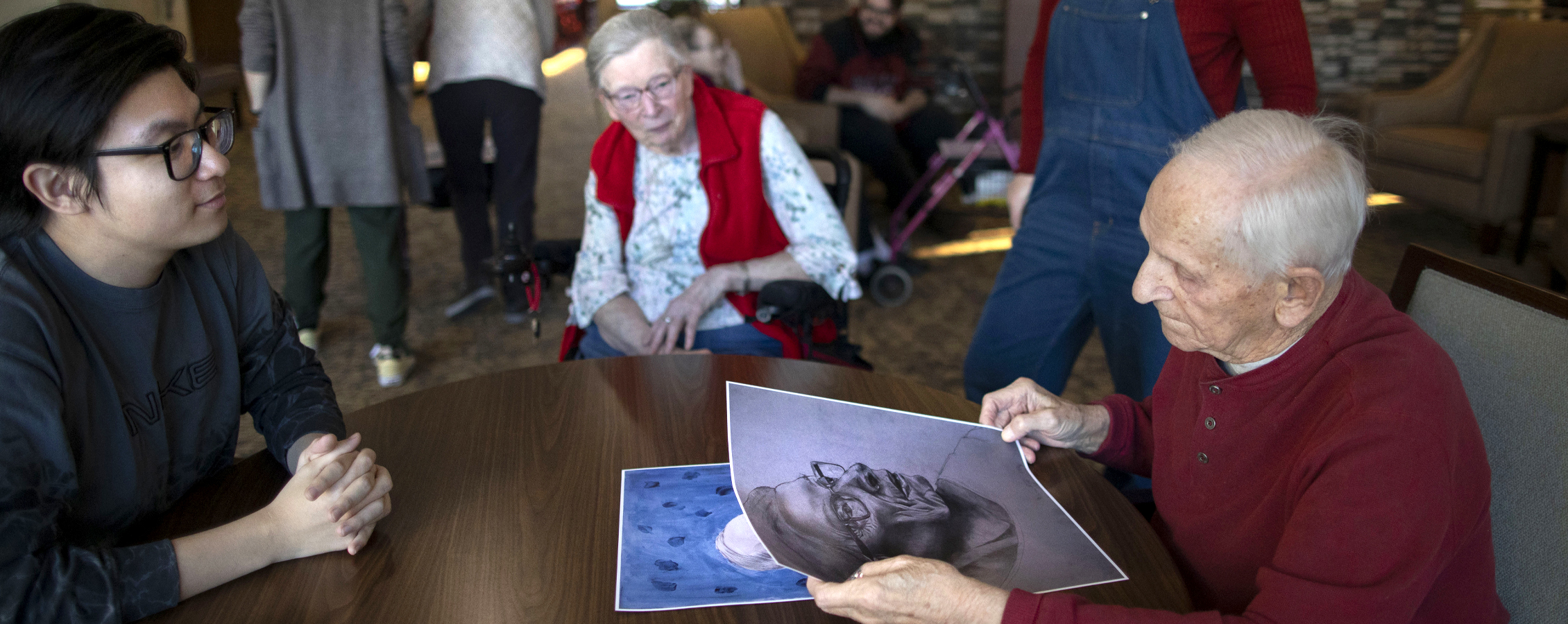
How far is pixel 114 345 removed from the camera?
101 cm

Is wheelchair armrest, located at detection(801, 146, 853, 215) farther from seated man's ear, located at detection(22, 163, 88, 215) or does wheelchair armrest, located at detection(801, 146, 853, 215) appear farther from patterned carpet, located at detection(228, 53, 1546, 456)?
seated man's ear, located at detection(22, 163, 88, 215)

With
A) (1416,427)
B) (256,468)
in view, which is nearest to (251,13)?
(256,468)

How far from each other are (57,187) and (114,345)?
171 mm

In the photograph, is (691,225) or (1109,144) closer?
(1109,144)

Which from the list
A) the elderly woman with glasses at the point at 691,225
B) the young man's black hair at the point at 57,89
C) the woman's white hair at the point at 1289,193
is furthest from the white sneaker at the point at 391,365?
the woman's white hair at the point at 1289,193

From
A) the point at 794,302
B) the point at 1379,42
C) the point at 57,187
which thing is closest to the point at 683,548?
the point at 57,187

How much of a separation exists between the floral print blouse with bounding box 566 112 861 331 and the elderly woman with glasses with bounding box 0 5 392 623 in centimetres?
91

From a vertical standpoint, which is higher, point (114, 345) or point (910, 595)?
Answer: point (114, 345)

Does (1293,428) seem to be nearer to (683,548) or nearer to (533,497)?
(683,548)

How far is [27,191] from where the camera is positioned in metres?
0.94

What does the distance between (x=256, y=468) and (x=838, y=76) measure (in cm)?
383

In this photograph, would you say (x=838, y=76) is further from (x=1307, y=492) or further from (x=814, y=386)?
(x=1307, y=492)

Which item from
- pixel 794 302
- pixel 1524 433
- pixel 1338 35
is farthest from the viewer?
pixel 1338 35

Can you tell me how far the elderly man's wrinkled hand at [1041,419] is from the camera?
1.17 m
